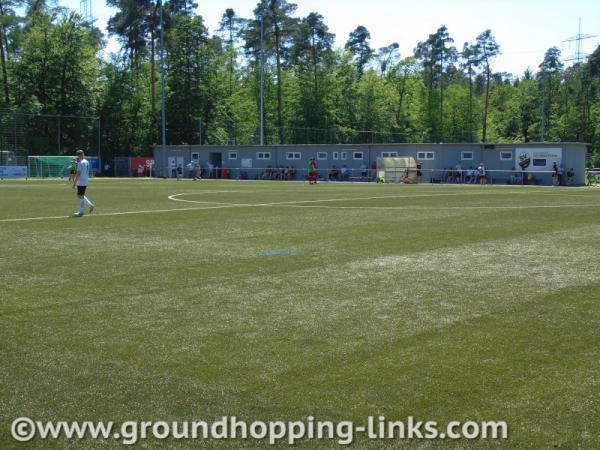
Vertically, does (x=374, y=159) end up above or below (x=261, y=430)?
above

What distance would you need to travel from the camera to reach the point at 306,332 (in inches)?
253

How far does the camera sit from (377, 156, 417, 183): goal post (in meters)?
55.2

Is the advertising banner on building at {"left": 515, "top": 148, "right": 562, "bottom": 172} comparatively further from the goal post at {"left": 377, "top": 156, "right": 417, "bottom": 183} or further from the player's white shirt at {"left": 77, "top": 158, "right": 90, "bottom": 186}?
the player's white shirt at {"left": 77, "top": 158, "right": 90, "bottom": 186}

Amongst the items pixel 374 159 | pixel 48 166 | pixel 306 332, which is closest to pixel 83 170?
pixel 306 332

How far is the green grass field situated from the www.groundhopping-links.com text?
7 centimetres

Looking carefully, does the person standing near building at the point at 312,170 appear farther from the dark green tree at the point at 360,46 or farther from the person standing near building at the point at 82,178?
the dark green tree at the point at 360,46

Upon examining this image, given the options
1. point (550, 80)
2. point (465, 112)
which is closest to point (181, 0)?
point (465, 112)

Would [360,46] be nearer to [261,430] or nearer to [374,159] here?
[374,159]

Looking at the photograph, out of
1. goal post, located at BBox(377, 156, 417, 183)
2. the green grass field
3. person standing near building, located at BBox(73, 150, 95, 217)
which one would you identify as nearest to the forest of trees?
goal post, located at BBox(377, 156, 417, 183)

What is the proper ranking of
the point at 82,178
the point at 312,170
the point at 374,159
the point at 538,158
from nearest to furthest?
1. the point at 82,178
2. the point at 312,170
3. the point at 538,158
4. the point at 374,159

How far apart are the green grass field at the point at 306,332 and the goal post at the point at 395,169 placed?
4226cm

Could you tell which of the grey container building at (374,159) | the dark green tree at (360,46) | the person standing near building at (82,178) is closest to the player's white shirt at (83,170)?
the person standing near building at (82,178)

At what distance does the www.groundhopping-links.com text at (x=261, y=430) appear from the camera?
13.7 feet

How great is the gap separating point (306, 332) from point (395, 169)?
165 feet
